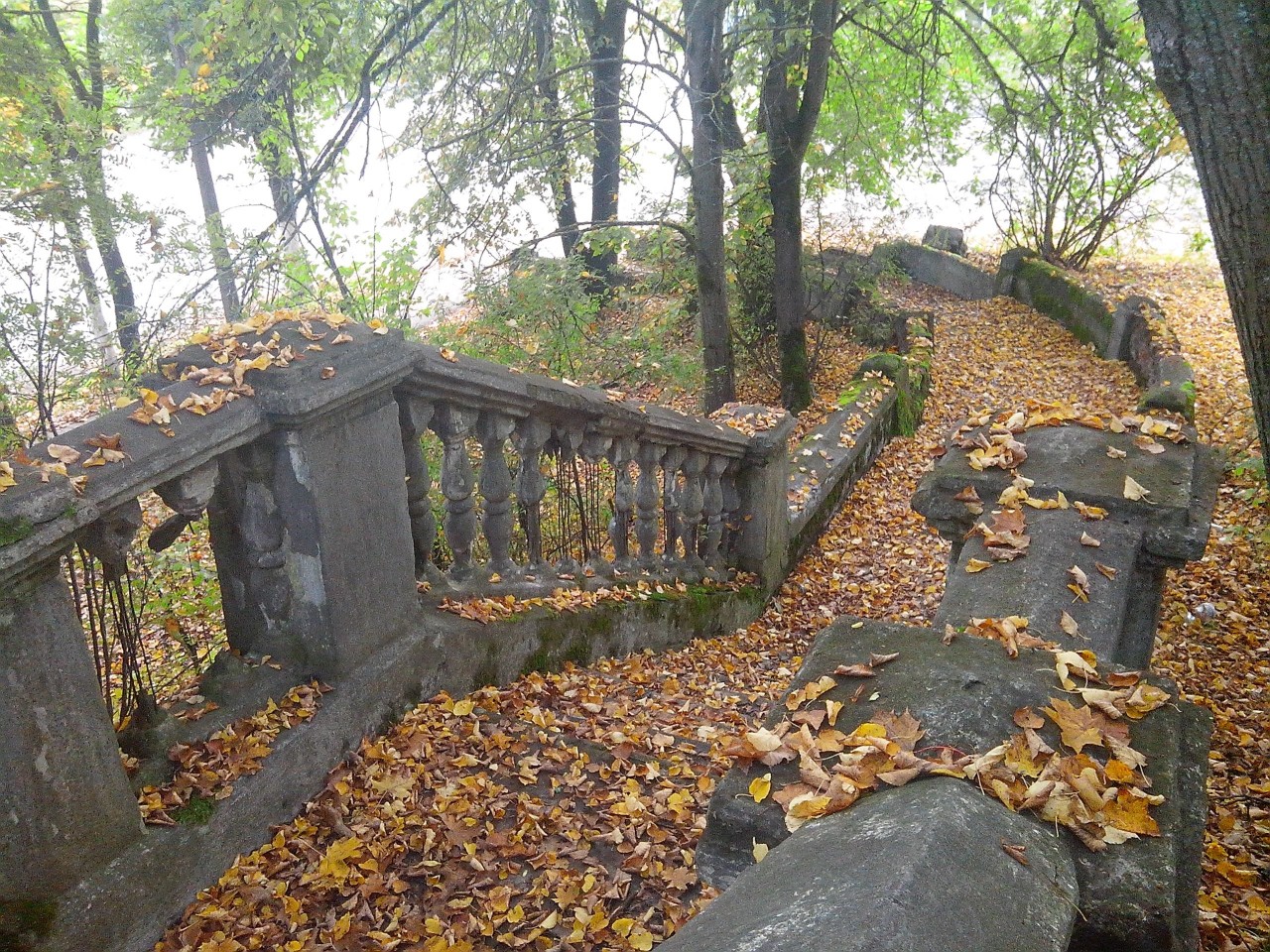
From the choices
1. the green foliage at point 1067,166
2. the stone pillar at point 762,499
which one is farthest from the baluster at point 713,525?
the green foliage at point 1067,166

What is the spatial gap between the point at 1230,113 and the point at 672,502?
3.55 meters

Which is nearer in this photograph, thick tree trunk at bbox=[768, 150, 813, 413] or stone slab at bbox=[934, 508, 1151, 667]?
stone slab at bbox=[934, 508, 1151, 667]

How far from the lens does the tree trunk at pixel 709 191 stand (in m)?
7.84

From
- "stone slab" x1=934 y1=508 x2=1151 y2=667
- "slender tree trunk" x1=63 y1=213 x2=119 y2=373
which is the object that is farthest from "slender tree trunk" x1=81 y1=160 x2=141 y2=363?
"stone slab" x1=934 y1=508 x2=1151 y2=667

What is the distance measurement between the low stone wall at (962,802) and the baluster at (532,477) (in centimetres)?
195

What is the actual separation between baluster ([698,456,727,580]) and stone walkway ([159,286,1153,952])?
1.11 meters

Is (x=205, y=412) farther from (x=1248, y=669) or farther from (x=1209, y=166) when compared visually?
(x=1248, y=669)

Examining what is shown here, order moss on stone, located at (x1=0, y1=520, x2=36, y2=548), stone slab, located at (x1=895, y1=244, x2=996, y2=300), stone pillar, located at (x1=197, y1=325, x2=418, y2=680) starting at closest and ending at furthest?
1. moss on stone, located at (x1=0, y1=520, x2=36, y2=548)
2. stone pillar, located at (x1=197, y1=325, x2=418, y2=680)
3. stone slab, located at (x1=895, y1=244, x2=996, y2=300)

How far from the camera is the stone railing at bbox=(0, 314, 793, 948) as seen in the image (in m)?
2.14

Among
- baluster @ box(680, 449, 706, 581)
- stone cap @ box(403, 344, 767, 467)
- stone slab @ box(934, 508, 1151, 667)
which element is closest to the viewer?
stone slab @ box(934, 508, 1151, 667)

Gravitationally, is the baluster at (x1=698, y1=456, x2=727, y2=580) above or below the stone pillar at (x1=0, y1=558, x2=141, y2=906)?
below

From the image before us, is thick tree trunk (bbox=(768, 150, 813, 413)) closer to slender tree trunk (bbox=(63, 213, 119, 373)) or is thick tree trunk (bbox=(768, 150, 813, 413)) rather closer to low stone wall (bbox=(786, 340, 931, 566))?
low stone wall (bbox=(786, 340, 931, 566))

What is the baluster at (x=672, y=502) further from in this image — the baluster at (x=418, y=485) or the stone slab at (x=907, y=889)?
the stone slab at (x=907, y=889)

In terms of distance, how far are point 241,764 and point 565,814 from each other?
104cm
